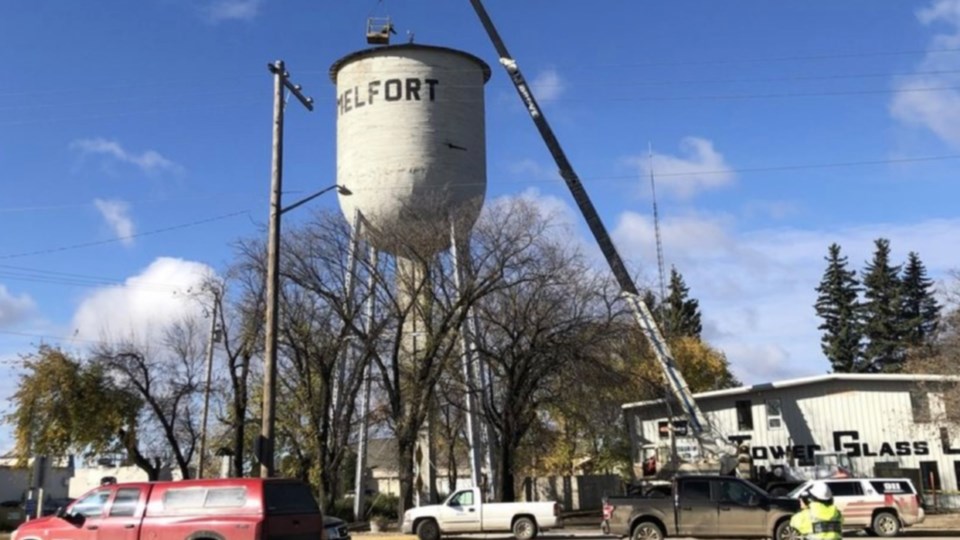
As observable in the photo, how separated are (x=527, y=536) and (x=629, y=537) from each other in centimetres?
427

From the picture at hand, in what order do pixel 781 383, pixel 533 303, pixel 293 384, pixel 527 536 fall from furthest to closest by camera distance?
pixel 781 383 < pixel 293 384 < pixel 533 303 < pixel 527 536

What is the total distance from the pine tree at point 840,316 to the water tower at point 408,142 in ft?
178

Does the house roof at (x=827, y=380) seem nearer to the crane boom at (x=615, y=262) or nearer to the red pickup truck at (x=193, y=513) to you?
the crane boom at (x=615, y=262)

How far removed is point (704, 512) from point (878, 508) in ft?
24.5

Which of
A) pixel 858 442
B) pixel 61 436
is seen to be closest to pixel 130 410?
pixel 61 436

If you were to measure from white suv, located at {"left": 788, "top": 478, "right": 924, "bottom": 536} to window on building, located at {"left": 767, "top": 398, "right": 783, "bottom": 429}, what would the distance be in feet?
51.9

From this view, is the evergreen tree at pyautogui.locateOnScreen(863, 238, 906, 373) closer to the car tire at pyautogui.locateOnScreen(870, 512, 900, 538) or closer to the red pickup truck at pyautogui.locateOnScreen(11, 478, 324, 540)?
the car tire at pyautogui.locateOnScreen(870, 512, 900, 538)

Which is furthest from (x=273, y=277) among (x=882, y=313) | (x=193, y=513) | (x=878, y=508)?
(x=882, y=313)

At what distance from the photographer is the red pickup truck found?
14523 millimetres

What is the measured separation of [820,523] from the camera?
11.0 m

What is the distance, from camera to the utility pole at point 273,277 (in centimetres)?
1856

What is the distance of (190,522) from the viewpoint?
48.5ft

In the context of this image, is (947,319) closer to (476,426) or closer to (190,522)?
(476,426)

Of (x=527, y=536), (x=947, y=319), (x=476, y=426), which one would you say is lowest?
(x=527, y=536)
